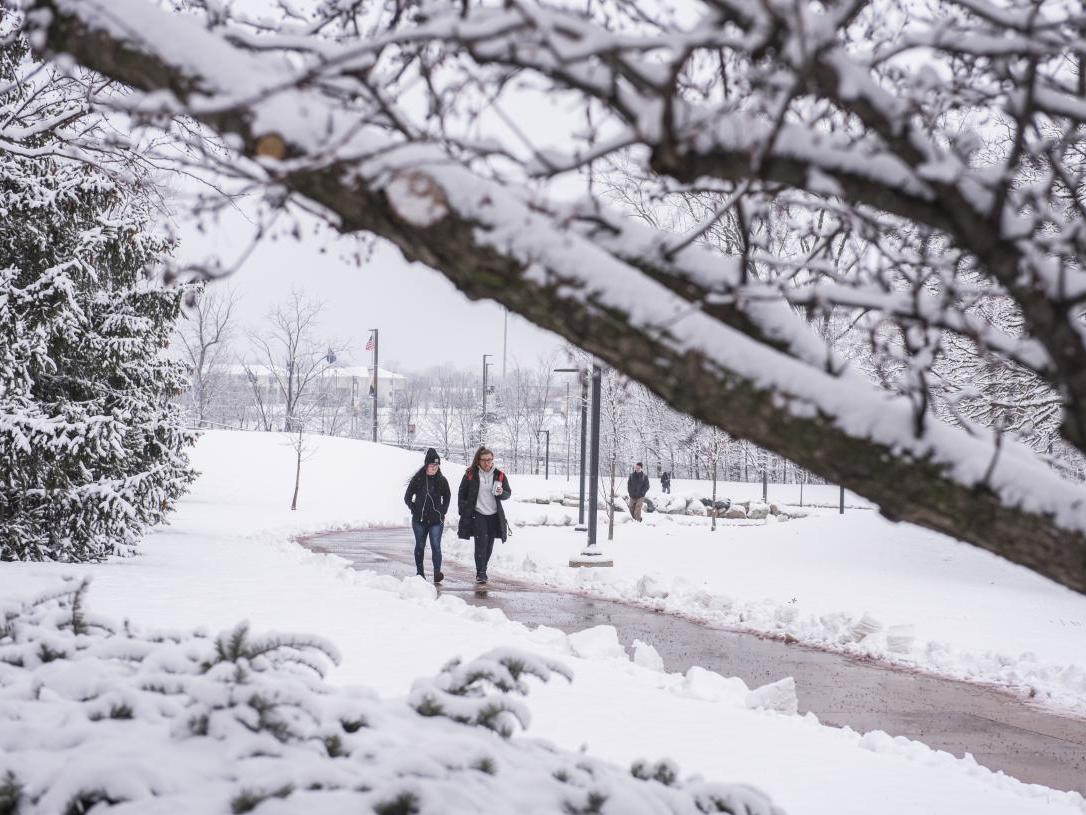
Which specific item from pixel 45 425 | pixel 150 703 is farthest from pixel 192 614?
pixel 150 703

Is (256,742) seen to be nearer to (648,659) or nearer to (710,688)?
(710,688)

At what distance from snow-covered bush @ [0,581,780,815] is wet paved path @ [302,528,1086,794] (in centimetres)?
391

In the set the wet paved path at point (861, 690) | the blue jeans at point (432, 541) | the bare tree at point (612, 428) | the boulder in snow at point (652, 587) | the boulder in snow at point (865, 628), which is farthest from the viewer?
the bare tree at point (612, 428)

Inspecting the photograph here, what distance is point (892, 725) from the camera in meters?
6.72

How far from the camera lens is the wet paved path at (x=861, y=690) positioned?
6.25 m

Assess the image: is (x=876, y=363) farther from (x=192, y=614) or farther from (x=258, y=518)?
(x=258, y=518)

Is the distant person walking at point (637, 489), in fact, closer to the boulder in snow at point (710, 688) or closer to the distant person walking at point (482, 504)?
the distant person walking at point (482, 504)

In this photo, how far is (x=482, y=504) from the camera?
12.6m

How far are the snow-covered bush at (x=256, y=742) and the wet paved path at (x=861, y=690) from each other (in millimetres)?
3914

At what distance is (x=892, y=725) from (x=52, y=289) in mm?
9020

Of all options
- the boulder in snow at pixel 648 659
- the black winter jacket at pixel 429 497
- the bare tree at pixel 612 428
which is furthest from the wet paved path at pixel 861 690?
the bare tree at pixel 612 428

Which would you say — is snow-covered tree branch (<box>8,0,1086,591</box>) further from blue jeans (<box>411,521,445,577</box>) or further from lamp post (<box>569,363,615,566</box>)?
lamp post (<box>569,363,615,566</box>)

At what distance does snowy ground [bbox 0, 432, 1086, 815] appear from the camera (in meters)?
4.88

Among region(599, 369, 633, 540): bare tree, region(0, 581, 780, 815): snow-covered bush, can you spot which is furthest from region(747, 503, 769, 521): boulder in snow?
region(0, 581, 780, 815): snow-covered bush
